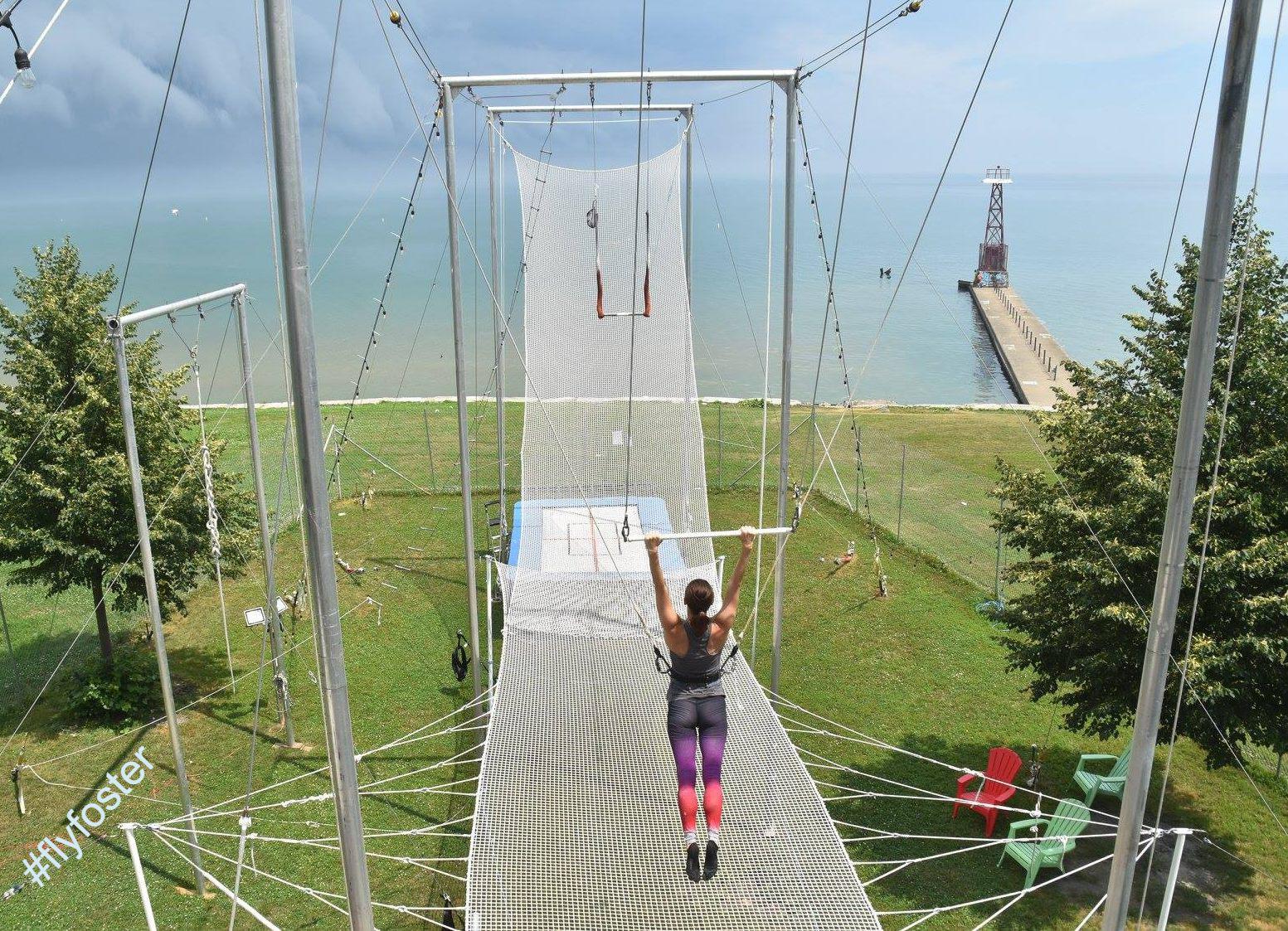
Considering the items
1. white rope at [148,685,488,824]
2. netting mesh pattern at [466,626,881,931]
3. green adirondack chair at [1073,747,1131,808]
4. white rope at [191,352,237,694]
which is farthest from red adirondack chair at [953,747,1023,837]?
white rope at [191,352,237,694]

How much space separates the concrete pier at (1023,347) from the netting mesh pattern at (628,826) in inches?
805

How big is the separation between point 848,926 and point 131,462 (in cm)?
562

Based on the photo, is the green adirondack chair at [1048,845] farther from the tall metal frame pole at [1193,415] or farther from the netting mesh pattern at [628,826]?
the tall metal frame pole at [1193,415]

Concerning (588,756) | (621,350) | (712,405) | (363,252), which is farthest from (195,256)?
(588,756)

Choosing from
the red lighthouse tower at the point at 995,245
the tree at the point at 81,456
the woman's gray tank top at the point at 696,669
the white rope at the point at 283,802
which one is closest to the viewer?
the woman's gray tank top at the point at 696,669

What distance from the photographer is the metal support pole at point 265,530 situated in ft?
24.5

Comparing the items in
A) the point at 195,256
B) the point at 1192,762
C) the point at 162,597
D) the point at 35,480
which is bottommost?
the point at 1192,762

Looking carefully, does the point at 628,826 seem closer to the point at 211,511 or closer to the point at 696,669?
the point at 696,669

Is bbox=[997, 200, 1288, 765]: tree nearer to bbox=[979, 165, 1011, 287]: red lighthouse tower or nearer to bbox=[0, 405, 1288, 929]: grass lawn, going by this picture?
bbox=[0, 405, 1288, 929]: grass lawn

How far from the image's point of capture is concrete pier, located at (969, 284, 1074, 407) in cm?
3189

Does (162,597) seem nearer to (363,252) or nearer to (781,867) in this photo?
(781,867)

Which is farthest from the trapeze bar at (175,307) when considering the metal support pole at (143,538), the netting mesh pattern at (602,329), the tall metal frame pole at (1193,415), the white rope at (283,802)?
the tall metal frame pole at (1193,415)

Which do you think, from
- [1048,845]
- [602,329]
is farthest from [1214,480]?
[602,329]

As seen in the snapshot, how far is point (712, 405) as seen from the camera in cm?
2425
